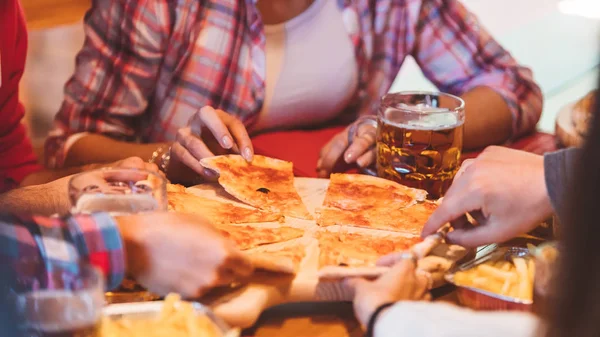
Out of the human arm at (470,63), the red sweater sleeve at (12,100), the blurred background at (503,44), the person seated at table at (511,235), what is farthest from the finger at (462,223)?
the blurred background at (503,44)

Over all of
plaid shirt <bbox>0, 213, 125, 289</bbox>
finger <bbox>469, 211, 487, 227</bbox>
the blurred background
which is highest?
plaid shirt <bbox>0, 213, 125, 289</bbox>

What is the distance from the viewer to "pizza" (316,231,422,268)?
1003mm

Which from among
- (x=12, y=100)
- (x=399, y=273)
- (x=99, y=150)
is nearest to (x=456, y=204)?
(x=399, y=273)

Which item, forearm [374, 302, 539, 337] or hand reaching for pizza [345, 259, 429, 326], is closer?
forearm [374, 302, 539, 337]

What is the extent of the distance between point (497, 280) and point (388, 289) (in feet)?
0.59

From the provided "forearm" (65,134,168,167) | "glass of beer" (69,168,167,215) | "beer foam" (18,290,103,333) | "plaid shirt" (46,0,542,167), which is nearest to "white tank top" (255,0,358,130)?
"plaid shirt" (46,0,542,167)

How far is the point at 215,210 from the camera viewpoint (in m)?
1.22

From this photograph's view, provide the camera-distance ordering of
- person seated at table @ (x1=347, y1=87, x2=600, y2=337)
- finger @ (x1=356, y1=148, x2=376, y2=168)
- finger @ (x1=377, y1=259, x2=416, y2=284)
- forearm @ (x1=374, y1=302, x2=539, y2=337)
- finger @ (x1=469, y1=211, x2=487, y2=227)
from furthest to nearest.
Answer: finger @ (x1=356, y1=148, x2=376, y2=168) < finger @ (x1=469, y1=211, x2=487, y2=227) < finger @ (x1=377, y1=259, x2=416, y2=284) < forearm @ (x1=374, y1=302, x2=539, y2=337) < person seated at table @ (x1=347, y1=87, x2=600, y2=337)

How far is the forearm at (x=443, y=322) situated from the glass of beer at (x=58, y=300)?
0.31 metres

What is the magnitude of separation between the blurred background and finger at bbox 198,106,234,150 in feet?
2.87

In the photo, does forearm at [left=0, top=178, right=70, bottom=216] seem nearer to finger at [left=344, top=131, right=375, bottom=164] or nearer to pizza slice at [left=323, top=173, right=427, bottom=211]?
pizza slice at [left=323, top=173, right=427, bottom=211]

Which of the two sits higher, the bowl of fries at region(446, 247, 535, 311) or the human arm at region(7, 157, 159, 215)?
the human arm at region(7, 157, 159, 215)

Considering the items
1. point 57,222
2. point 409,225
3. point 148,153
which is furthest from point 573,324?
point 148,153

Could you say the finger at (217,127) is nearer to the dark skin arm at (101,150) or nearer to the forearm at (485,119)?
the dark skin arm at (101,150)
